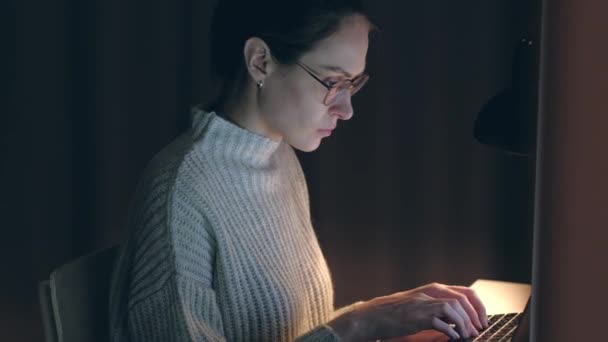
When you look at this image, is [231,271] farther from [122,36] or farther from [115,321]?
[122,36]

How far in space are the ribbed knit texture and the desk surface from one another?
0.93ft

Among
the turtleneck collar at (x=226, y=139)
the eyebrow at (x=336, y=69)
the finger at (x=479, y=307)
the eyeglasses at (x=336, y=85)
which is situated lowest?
the finger at (x=479, y=307)

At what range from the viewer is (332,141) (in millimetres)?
2195

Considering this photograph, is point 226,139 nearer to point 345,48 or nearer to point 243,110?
Result: point 243,110

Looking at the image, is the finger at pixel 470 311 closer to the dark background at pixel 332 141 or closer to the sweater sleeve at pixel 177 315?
the sweater sleeve at pixel 177 315

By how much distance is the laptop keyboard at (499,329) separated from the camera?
1.04 metres

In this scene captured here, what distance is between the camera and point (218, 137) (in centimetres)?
130

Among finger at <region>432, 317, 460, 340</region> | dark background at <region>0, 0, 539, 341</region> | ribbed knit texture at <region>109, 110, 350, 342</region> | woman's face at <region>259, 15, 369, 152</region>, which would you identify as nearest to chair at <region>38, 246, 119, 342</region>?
ribbed knit texture at <region>109, 110, 350, 342</region>

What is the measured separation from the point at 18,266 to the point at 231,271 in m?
1.32

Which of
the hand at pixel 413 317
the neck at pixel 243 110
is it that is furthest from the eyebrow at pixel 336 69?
the hand at pixel 413 317

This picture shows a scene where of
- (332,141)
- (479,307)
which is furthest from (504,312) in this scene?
(332,141)

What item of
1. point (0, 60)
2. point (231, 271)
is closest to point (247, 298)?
point (231, 271)

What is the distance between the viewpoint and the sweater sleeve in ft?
3.63

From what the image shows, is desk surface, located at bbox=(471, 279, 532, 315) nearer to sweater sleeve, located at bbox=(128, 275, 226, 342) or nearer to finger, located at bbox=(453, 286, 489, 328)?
finger, located at bbox=(453, 286, 489, 328)
